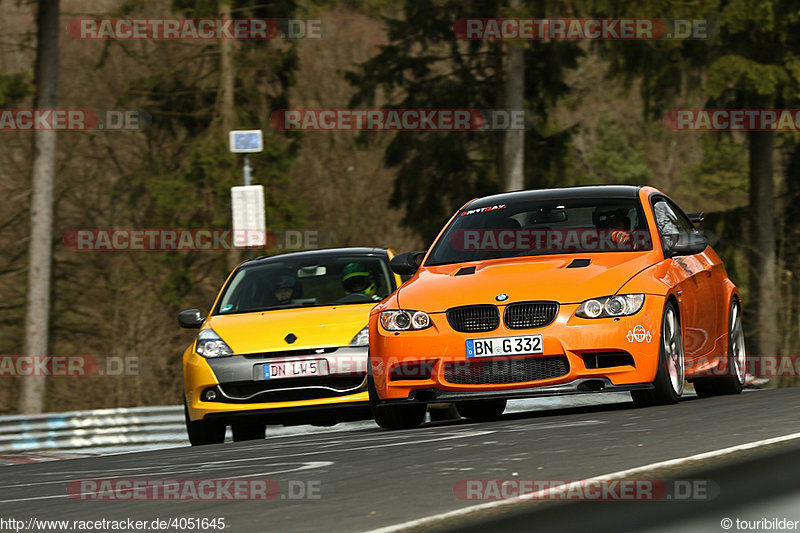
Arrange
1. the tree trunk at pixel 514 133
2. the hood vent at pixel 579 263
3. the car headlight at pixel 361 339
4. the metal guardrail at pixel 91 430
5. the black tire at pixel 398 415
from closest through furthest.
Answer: the hood vent at pixel 579 263 < the black tire at pixel 398 415 < the car headlight at pixel 361 339 < the metal guardrail at pixel 91 430 < the tree trunk at pixel 514 133

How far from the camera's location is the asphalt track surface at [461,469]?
3.74 meters

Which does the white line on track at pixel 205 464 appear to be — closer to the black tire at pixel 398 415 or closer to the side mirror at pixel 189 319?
the black tire at pixel 398 415

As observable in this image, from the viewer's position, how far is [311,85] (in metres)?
45.4

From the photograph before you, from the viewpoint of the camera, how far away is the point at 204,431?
1151cm

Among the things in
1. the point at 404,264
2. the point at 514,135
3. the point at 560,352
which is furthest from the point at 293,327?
the point at 514,135

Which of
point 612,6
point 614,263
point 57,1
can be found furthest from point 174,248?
point 614,263

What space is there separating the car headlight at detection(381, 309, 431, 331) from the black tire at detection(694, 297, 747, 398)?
3.22m

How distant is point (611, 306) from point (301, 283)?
4.34 metres

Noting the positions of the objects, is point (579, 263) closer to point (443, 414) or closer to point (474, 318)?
point (474, 318)

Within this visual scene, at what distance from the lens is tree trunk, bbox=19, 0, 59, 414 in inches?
866

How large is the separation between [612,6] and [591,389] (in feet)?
56.0

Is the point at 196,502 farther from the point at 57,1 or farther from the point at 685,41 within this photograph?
the point at 685,41

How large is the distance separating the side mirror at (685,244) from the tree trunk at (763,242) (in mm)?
15687

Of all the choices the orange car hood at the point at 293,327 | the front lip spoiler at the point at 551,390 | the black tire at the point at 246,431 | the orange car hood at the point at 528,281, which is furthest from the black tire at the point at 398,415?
the black tire at the point at 246,431
